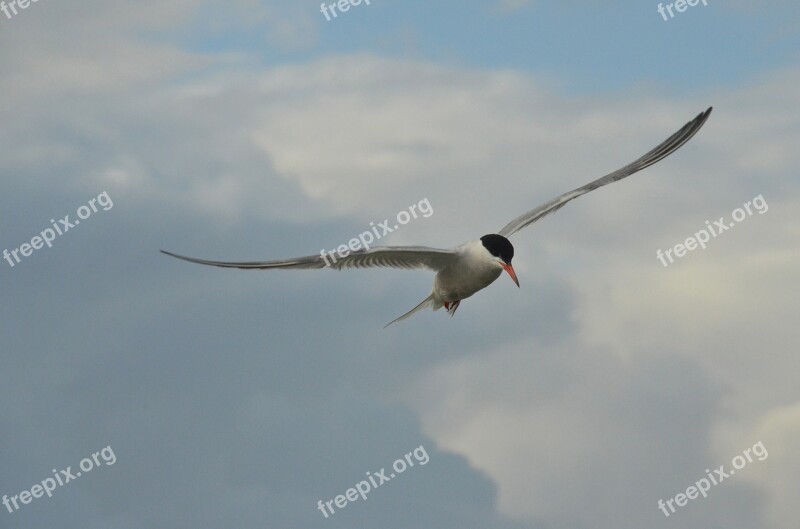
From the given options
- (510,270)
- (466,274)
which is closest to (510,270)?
(510,270)

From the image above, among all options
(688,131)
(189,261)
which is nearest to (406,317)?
(189,261)

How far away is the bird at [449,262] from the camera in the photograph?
1609 cm

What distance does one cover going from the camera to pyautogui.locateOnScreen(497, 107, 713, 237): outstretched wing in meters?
18.9

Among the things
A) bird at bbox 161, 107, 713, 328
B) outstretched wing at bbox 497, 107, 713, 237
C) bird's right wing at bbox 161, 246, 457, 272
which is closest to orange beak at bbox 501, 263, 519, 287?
bird at bbox 161, 107, 713, 328

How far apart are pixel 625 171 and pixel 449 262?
4.77m

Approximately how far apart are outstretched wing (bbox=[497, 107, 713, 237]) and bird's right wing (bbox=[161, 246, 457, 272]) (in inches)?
80.8

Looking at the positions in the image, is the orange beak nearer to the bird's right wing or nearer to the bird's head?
→ the bird's head

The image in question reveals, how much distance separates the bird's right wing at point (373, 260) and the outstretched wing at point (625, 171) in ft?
6.73

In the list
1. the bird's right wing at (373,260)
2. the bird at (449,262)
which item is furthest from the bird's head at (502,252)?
the bird's right wing at (373,260)

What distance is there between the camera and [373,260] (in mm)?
16859

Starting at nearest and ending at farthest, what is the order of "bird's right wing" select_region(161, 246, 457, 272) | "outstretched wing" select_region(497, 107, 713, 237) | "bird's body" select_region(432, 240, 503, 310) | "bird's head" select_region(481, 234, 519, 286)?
"bird's right wing" select_region(161, 246, 457, 272) → "bird's head" select_region(481, 234, 519, 286) → "bird's body" select_region(432, 240, 503, 310) → "outstretched wing" select_region(497, 107, 713, 237)

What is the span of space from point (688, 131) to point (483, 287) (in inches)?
214

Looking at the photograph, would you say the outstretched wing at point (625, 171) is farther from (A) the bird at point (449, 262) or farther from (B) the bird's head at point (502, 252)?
(B) the bird's head at point (502, 252)

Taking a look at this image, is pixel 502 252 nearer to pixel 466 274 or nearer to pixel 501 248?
pixel 501 248
